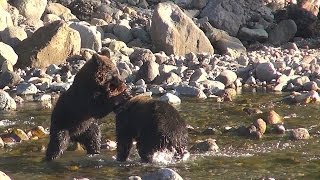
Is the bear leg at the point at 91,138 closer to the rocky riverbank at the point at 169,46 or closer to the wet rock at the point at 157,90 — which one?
the rocky riverbank at the point at 169,46

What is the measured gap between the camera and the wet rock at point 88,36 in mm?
25844

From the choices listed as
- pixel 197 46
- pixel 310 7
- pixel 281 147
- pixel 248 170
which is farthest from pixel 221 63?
pixel 248 170

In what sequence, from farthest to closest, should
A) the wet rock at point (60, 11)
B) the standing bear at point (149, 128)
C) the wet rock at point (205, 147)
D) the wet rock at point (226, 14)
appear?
the wet rock at point (226, 14) → the wet rock at point (60, 11) → the wet rock at point (205, 147) → the standing bear at point (149, 128)

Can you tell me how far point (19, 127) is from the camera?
14617 mm

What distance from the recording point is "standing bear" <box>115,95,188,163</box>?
1041cm

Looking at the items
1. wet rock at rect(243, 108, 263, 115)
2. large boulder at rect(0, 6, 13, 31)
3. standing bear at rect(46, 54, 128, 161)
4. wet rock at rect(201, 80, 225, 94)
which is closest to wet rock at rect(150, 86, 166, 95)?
wet rock at rect(201, 80, 225, 94)

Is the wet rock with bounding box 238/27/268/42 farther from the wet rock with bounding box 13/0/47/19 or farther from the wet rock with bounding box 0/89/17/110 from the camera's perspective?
the wet rock with bounding box 0/89/17/110

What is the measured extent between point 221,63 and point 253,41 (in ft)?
21.7

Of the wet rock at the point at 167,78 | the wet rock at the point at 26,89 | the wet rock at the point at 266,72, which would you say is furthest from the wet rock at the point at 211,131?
the wet rock at the point at 266,72

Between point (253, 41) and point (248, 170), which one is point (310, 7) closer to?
point (253, 41)

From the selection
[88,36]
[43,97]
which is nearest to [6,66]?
[43,97]

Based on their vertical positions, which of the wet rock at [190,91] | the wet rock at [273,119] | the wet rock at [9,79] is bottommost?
the wet rock at [273,119]

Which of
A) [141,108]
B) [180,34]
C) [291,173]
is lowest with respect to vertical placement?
[291,173]

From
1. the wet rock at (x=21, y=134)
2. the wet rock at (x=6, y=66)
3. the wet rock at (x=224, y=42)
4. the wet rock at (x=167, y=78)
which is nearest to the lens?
the wet rock at (x=21, y=134)
